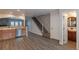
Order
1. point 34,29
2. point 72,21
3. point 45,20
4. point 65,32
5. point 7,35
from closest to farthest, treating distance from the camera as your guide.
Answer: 1. point 72,21
2. point 65,32
3. point 45,20
4. point 34,29
5. point 7,35

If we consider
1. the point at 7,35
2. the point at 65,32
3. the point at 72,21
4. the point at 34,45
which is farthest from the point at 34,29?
the point at 7,35

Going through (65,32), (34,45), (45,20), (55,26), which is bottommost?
(34,45)

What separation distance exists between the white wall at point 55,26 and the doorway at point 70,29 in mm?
118

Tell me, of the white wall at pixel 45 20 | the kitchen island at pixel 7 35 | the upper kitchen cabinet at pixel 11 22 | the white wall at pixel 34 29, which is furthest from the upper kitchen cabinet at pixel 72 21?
the kitchen island at pixel 7 35

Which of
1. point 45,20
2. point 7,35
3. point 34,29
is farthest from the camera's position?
point 7,35

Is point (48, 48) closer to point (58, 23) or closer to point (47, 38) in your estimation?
point (47, 38)

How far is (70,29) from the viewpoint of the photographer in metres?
1.82

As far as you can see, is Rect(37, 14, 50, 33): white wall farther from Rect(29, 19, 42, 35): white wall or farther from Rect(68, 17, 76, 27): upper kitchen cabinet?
Rect(68, 17, 76, 27): upper kitchen cabinet

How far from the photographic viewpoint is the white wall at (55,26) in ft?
5.80

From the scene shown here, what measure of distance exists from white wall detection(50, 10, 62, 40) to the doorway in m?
0.12

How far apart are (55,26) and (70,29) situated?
1.02ft

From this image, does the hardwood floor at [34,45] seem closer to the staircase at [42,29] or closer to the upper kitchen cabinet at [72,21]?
the staircase at [42,29]

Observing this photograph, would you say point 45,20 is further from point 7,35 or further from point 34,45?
point 7,35
